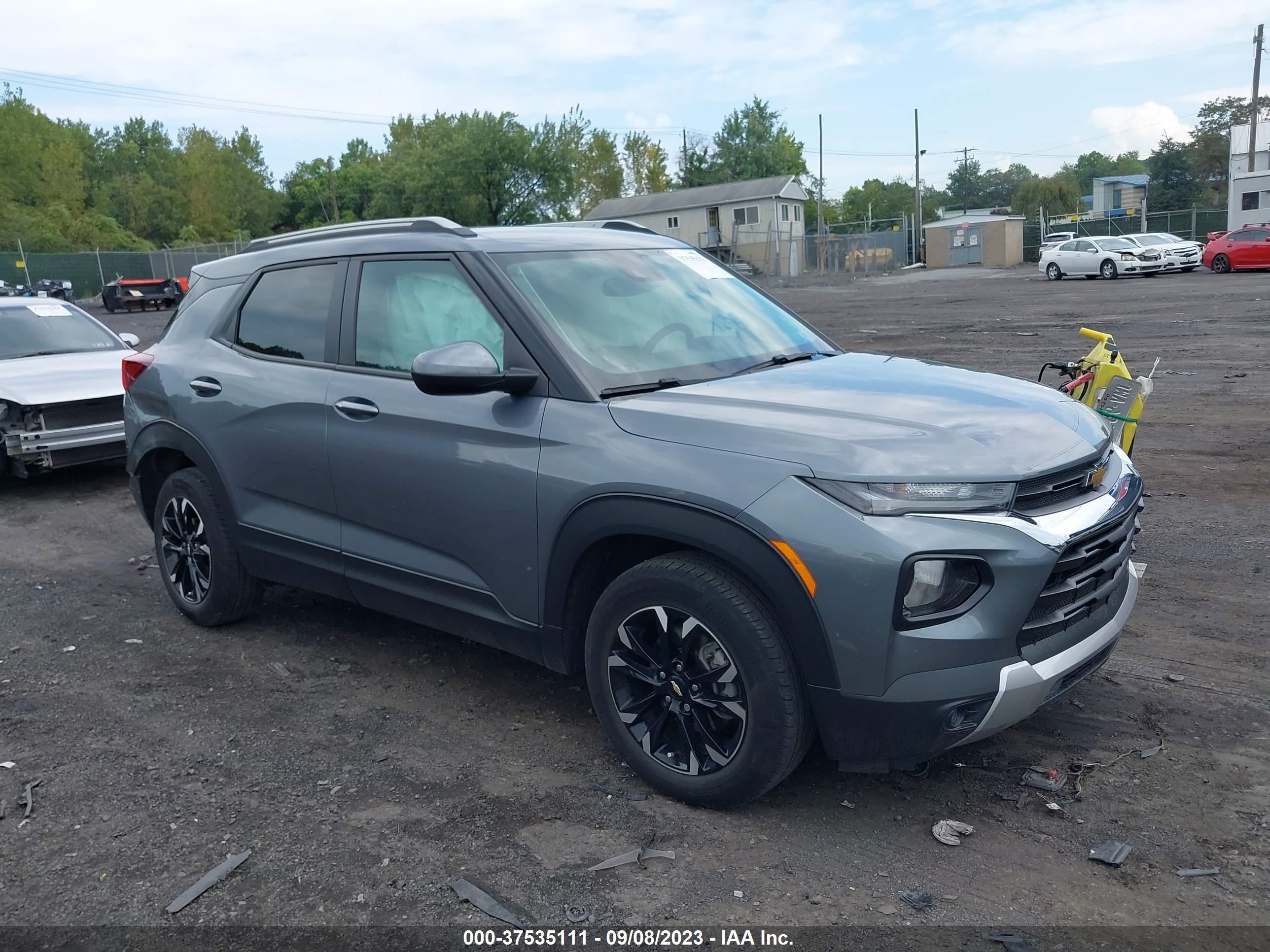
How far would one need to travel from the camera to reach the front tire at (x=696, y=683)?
319 cm

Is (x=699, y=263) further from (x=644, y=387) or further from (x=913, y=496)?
(x=913, y=496)

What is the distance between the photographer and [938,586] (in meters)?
3.01

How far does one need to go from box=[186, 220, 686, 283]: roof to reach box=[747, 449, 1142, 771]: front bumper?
5.84 ft

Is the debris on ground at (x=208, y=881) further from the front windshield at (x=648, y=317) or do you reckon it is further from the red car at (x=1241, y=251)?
the red car at (x=1241, y=251)

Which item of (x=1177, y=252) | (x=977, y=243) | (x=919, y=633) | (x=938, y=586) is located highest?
(x=977, y=243)

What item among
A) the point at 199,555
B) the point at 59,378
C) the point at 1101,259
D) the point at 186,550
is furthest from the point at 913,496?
the point at 1101,259

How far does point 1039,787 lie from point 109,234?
86189mm

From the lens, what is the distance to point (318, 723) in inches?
172

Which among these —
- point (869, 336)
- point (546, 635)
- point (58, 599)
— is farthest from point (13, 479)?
point (869, 336)

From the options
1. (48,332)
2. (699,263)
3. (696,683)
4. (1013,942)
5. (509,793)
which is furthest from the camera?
(48,332)

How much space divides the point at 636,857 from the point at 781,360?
6.65 ft

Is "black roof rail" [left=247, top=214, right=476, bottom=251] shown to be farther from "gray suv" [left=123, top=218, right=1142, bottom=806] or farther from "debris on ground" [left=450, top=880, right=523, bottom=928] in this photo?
"debris on ground" [left=450, top=880, right=523, bottom=928]

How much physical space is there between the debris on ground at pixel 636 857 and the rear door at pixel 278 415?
6.28 ft

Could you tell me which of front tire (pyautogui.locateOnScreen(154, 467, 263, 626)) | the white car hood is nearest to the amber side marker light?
front tire (pyautogui.locateOnScreen(154, 467, 263, 626))
